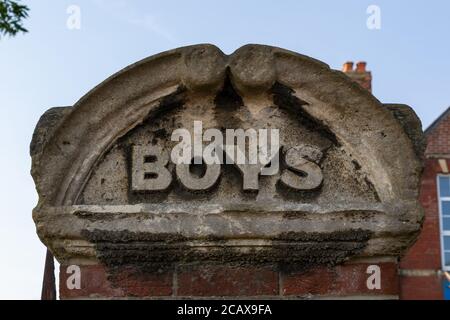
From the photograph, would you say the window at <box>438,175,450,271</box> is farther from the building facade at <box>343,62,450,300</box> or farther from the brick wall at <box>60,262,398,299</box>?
the brick wall at <box>60,262,398,299</box>

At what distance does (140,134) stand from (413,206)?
1070mm

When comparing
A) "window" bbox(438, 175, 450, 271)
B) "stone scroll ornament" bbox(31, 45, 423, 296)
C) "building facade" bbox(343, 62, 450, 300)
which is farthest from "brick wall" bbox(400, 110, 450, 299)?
"stone scroll ornament" bbox(31, 45, 423, 296)

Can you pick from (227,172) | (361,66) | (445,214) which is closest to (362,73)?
(361,66)

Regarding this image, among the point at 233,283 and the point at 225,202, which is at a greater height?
the point at 225,202

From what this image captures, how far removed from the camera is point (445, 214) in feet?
55.5

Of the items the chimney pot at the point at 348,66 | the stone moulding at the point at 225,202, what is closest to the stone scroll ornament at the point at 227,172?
the stone moulding at the point at 225,202

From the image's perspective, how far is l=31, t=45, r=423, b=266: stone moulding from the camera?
120 inches

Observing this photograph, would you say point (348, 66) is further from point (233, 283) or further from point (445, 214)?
point (233, 283)

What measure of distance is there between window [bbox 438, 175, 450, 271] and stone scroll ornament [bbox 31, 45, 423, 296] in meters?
14.0

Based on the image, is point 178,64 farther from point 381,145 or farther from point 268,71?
point 381,145

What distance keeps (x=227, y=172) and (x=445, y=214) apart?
14441 mm

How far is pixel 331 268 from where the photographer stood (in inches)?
120

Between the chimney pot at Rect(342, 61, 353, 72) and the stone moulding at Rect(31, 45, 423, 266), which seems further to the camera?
the chimney pot at Rect(342, 61, 353, 72)
